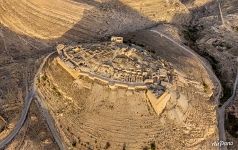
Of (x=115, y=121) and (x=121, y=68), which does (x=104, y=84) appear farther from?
(x=115, y=121)

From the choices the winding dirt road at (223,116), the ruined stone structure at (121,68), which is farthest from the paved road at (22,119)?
the winding dirt road at (223,116)

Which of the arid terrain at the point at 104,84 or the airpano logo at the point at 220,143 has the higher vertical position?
the arid terrain at the point at 104,84

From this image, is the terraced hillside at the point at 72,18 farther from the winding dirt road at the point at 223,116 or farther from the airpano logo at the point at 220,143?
the airpano logo at the point at 220,143

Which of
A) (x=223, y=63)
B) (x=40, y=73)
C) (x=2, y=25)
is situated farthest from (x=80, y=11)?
(x=223, y=63)

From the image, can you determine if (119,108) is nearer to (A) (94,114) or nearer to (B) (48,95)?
(A) (94,114)

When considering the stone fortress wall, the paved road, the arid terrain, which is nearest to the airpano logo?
the arid terrain

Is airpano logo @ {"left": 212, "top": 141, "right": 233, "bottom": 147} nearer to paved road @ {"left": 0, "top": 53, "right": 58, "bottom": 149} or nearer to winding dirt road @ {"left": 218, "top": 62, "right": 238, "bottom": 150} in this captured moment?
winding dirt road @ {"left": 218, "top": 62, "right": 238, "bottom": 150}
